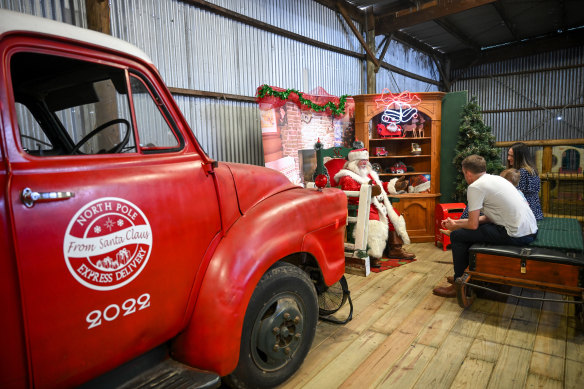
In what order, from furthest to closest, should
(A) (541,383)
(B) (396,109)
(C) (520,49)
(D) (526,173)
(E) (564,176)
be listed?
(C) (520,49)
(B) (396,109)
(E) (564,176)
(D) (526,173)
(A) (541,383)

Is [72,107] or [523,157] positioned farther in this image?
[523,157]

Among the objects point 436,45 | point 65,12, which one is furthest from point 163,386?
point 436,45

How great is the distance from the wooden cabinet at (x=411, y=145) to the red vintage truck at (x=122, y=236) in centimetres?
456

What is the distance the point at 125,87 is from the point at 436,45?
43.3 ft

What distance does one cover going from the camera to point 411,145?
7.17 metres

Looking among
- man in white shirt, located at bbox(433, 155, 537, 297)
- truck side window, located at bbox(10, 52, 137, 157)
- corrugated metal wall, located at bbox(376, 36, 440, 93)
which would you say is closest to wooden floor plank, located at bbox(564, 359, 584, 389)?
man in white shirt, located at bbox(433, 155, 537, 297)

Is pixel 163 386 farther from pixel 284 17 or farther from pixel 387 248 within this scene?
pixel 284 17

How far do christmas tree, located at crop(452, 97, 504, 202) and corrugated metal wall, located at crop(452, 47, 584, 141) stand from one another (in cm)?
813

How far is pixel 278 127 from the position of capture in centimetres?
572

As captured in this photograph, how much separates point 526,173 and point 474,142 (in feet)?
6.64

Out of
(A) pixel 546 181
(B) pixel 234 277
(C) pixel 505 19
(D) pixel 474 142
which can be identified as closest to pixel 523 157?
(D) pixel 474 142

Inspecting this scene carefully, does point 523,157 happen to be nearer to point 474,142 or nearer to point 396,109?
point 474,142

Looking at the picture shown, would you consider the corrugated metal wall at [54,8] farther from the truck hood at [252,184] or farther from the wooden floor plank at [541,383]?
the wooden floor plank at [541,383]

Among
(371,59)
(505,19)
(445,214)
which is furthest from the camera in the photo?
(505,19)
